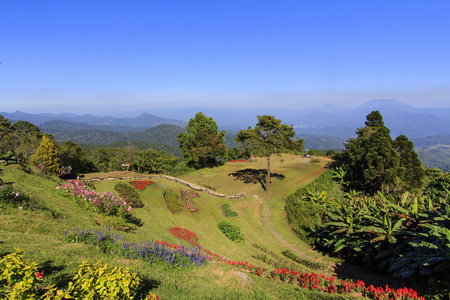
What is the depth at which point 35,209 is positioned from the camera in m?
10.2

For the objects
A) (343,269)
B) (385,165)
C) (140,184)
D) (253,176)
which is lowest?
(253,176)

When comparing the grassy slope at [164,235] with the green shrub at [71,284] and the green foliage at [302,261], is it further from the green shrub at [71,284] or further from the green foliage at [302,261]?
the green shrub at [71,284]

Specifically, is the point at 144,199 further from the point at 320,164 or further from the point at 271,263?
the point at 320,164

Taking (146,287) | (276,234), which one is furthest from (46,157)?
(146,287)

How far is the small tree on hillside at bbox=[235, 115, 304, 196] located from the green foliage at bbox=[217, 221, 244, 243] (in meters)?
8.79

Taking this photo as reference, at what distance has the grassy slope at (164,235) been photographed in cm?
633

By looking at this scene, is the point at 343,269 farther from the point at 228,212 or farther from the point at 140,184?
the point at 140,184

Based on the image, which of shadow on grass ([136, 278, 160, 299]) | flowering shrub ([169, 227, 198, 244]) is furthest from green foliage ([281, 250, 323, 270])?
shadow on grass ([136, 278, 160, 299])

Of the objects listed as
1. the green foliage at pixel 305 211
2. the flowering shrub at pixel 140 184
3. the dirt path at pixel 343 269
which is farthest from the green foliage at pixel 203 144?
the dirt path at pixel 343 269

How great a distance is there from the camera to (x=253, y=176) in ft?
106

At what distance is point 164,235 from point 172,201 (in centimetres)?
554

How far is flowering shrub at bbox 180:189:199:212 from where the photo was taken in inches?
741

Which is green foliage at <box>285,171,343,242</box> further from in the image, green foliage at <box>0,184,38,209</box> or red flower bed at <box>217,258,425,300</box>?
green foliage at <box>0,184,38,209</box>

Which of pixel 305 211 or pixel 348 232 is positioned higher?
pixel 348 232
